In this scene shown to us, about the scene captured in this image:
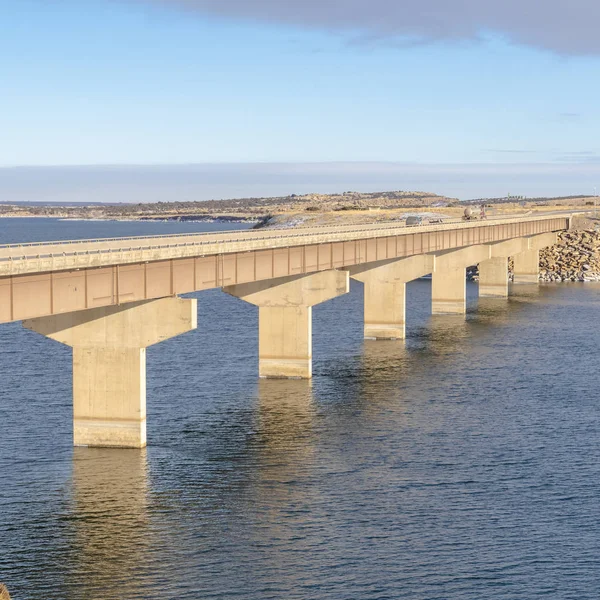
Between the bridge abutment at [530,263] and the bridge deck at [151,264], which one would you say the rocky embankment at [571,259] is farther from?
the bridge deck at [151,264]

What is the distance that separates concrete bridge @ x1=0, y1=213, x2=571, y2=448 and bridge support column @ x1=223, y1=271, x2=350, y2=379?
6 centimetres

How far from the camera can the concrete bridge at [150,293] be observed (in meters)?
42.6

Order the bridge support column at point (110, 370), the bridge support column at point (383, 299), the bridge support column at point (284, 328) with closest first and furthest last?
the bridge support column at point (110, 370) < the bridge support column at point (284, 328) < the bridge support column at point (383, 299)

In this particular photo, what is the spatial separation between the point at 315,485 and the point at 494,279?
87633 millimetres

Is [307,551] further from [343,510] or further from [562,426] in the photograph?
[562,426]

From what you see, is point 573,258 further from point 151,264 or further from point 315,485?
point 315,485

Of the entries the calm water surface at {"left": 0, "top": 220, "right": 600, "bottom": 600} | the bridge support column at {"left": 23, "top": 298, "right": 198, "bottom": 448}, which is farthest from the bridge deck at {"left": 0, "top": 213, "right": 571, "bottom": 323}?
the calm water surface at {"left": 0, "top": 220, "right": 600, "bottom": 600}

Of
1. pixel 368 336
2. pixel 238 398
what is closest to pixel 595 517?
pixel 238 398

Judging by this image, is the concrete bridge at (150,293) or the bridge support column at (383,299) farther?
the bridge support column at (383,299)

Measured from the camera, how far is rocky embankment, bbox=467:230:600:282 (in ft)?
490

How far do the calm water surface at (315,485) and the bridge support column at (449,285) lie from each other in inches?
1276

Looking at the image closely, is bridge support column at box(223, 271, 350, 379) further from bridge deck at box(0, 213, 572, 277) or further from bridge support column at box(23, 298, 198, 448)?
bridge support column at box(23, 298, 198, 448)

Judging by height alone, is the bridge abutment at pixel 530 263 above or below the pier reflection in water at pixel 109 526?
above

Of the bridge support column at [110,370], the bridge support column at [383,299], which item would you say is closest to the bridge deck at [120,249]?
the bridge support column at [110,370]
